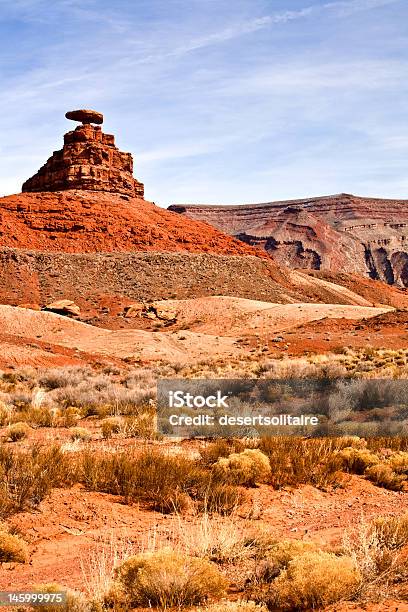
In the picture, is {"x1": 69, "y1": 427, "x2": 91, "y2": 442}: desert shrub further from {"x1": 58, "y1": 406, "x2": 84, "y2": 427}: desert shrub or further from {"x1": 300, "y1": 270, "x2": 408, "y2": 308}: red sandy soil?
{"x1": 300, "y1": 270, "x2": 408, "y2": 308}: red sandy soil

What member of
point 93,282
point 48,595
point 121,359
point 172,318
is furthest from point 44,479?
point 93,282

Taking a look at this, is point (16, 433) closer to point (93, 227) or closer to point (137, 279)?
point (137, 279)

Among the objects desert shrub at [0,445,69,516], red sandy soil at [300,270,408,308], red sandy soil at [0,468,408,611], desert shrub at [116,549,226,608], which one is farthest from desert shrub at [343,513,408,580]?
red sandy soil at [300,270,408,308]

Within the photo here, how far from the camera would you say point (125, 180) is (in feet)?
290

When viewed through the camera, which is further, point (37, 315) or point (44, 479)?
point (37, 315)

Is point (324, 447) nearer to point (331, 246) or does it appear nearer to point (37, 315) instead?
point (37, 315)

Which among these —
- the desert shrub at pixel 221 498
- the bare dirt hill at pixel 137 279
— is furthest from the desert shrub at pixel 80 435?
the bare dirt hill at pixel 137 279

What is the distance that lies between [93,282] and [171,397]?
48776 mm

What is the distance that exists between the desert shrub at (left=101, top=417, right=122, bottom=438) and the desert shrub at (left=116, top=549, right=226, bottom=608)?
651 cm

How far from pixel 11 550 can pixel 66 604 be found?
1.50 m

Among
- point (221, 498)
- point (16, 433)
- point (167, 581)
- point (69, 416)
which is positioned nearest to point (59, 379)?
point (69, 416)

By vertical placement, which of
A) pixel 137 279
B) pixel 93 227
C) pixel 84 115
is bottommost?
pixel 137 279

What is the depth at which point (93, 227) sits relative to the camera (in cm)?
7550

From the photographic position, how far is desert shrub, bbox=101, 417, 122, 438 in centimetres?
1155
